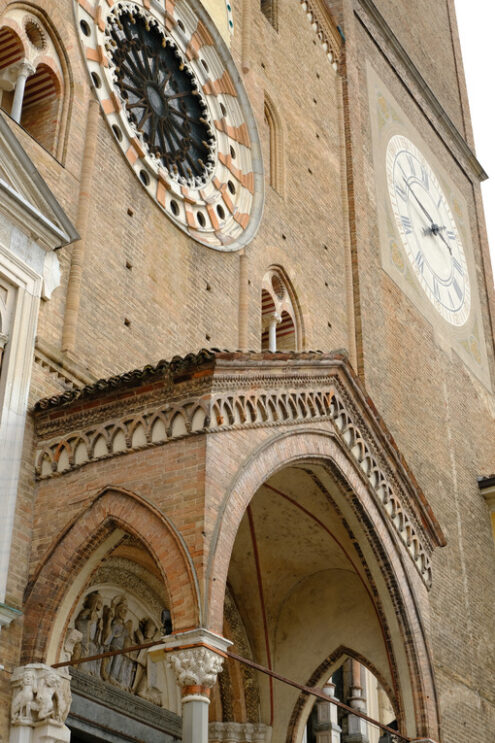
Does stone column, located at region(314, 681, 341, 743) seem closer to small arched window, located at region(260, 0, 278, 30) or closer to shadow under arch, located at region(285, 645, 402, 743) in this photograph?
shadow under arch, located at region(285, 645, 402, 743)

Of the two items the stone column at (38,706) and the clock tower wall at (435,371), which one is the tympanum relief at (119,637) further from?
the clock tower wall at (435,371)

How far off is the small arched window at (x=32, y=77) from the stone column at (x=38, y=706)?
500 cm

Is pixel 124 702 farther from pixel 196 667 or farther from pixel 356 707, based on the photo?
pixel 356 707

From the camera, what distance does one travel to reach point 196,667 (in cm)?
741

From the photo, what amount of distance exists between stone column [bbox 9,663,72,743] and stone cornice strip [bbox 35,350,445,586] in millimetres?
1503

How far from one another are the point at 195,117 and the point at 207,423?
249 inches

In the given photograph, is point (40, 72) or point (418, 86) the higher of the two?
point (418, 86)

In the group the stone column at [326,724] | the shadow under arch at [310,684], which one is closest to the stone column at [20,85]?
the shadow under arch at [310,684]

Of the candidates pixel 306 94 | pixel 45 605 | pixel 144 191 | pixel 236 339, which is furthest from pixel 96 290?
pixel 306 94

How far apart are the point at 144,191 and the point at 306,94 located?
5.52 metres

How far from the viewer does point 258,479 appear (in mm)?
8578

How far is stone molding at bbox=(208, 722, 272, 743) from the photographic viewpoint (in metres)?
11.4

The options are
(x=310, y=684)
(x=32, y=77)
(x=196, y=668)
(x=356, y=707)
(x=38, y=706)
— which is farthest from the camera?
(x=356, y=707)

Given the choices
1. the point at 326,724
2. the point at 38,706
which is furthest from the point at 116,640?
the point at 326,724
